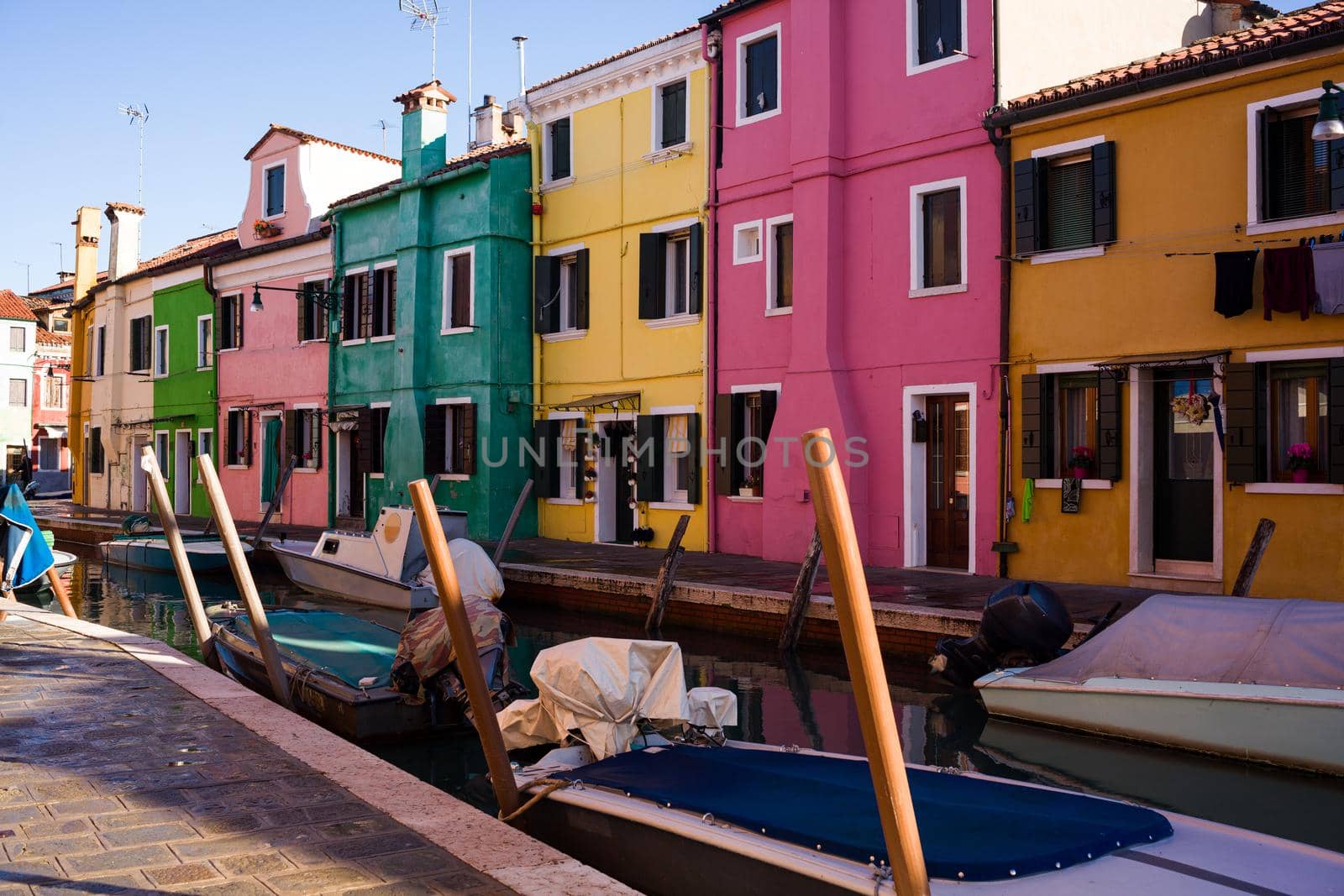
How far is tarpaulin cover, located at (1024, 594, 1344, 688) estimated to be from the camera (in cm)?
818

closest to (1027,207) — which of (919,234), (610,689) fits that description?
(919,234)

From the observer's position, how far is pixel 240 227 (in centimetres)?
2869

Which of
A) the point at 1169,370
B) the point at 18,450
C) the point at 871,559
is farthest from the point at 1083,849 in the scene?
the point at 18,450

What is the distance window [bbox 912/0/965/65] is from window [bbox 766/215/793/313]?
9.99ft

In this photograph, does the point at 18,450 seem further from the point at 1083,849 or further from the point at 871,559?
the point at 1083,849

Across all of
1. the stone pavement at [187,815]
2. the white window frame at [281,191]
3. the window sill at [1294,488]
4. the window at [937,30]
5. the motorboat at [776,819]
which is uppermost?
the white window frame at [281,191]

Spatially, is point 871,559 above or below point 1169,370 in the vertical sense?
below

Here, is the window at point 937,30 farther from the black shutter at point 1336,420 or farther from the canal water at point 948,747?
the canal water at point 948,747

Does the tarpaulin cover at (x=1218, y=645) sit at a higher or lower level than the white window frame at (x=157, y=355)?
lower

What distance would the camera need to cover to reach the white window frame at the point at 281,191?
2731cm

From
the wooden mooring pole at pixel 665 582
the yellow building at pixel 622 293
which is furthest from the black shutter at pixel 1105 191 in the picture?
the yellow building at pixel 622 293

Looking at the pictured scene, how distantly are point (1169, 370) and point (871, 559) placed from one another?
4629 millimetres

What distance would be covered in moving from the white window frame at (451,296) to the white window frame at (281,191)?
7.00m

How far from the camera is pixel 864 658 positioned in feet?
10.7
